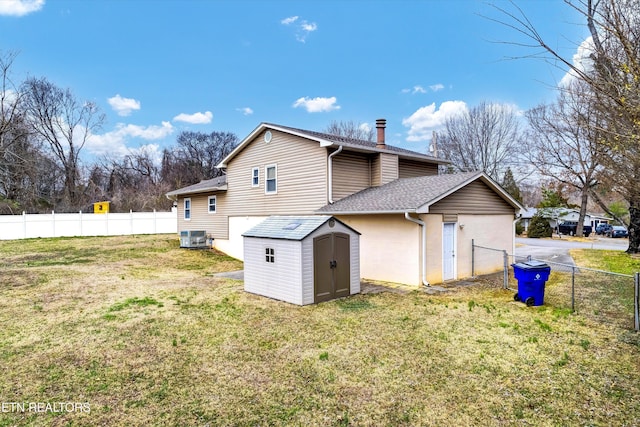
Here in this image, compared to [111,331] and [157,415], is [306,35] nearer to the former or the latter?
[111,331]

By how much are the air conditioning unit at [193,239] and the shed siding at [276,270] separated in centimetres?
977

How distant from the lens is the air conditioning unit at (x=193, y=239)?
18359 mm

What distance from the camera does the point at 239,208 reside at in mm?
16266

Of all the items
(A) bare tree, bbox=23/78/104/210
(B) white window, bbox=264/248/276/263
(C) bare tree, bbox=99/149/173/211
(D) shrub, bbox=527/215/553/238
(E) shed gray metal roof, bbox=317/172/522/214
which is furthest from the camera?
(C) bare tree, bbox=99/149/173/211

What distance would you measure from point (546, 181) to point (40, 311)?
116 ft

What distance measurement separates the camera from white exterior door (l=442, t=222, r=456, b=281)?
35.6ft

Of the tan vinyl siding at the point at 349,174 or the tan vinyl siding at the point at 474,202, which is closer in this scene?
the tan vinyl siding at the point at 474,202

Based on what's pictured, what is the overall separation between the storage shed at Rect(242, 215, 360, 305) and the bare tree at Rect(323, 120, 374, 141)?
28.8 meters

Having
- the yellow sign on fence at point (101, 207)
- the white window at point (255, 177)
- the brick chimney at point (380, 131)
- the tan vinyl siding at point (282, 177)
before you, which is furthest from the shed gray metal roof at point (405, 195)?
the yellow sign on fence at point (101, 207)

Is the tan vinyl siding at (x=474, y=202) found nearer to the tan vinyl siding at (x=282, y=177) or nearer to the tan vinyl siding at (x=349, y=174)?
the tan vinyl siding at (x=349, y=174)

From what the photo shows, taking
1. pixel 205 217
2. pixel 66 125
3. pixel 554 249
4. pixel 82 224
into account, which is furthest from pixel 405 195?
pixel 66 125

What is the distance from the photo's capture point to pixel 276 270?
28.8ft

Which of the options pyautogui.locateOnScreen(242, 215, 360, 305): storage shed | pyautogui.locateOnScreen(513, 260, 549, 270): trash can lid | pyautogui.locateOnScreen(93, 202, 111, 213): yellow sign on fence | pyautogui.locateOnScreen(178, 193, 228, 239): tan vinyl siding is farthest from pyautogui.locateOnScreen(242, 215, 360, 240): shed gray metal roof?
pyautogui.locateOnScreen(93, 202, 111, 213): yellow sign on fence

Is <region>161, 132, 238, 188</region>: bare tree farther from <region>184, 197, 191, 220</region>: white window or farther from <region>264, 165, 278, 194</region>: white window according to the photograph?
<region>264, 165, 278, 194</region>: white window
